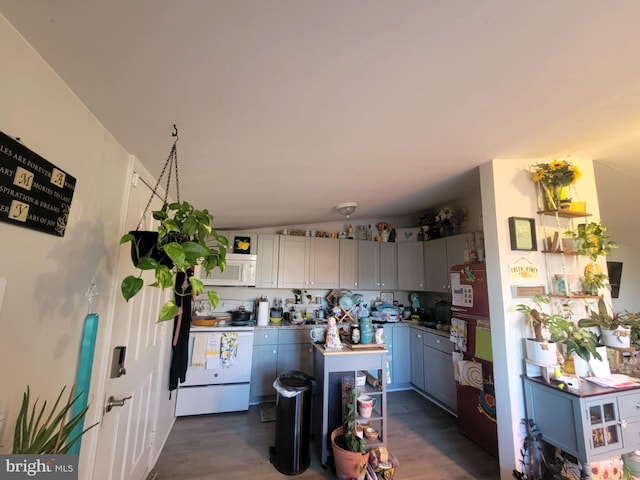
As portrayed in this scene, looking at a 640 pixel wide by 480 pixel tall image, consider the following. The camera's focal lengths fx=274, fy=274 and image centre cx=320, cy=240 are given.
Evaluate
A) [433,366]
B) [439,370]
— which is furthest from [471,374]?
[433,366]

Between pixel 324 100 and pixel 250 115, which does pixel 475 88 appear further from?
pixel 250 115

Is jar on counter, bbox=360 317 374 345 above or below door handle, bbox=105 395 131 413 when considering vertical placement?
above

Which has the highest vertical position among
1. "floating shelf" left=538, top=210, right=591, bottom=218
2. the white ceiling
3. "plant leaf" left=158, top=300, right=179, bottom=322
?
the white ceiling

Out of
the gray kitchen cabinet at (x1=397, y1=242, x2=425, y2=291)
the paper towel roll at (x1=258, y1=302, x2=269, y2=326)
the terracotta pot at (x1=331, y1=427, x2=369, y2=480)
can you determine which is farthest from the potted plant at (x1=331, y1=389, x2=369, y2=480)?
the gray kitchen cabinet at (x1=397, y1=242, x2=425, y2=291)

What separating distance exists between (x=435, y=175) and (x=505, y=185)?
547 millimetres

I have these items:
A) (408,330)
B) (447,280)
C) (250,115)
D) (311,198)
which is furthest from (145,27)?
(408,330)

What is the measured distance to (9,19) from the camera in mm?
646

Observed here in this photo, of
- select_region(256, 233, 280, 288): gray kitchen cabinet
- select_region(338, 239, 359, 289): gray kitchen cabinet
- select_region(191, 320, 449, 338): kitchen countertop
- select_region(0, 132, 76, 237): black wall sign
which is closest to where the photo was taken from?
select_region(0, 132, 76, 237): black wall sign

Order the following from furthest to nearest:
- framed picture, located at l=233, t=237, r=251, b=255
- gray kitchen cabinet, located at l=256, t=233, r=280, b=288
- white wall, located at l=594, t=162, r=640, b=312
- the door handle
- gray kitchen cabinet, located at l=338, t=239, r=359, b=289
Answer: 1. gray kitchen cabinet, located at l=338, t=239, r=359, b=289
2. gray kitchen cabinet, located at l=256, t=233, r=280, b=288
3. framed picture, located at l=233, t=237, r=251, b=255
4. white wall, located at l=594, t=162, r=640, b=312
5. the door handle

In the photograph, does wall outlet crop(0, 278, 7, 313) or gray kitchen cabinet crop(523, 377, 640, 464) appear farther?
gray kitchen cabinet crop(523, 377, 640, 464)

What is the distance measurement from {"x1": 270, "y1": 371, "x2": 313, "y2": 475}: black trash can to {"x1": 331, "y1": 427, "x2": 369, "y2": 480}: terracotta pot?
311mm

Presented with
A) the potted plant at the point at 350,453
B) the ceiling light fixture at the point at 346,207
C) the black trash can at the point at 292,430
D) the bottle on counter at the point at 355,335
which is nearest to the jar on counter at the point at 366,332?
the bottle on counter at the point at 355,335

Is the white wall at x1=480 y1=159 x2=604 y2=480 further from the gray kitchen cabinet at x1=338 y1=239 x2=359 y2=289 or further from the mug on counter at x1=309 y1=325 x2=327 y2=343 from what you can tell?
the gray kitchen cabinet at x1=338 y1=239 x2=359 y2=289

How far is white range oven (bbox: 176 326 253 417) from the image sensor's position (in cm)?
308
